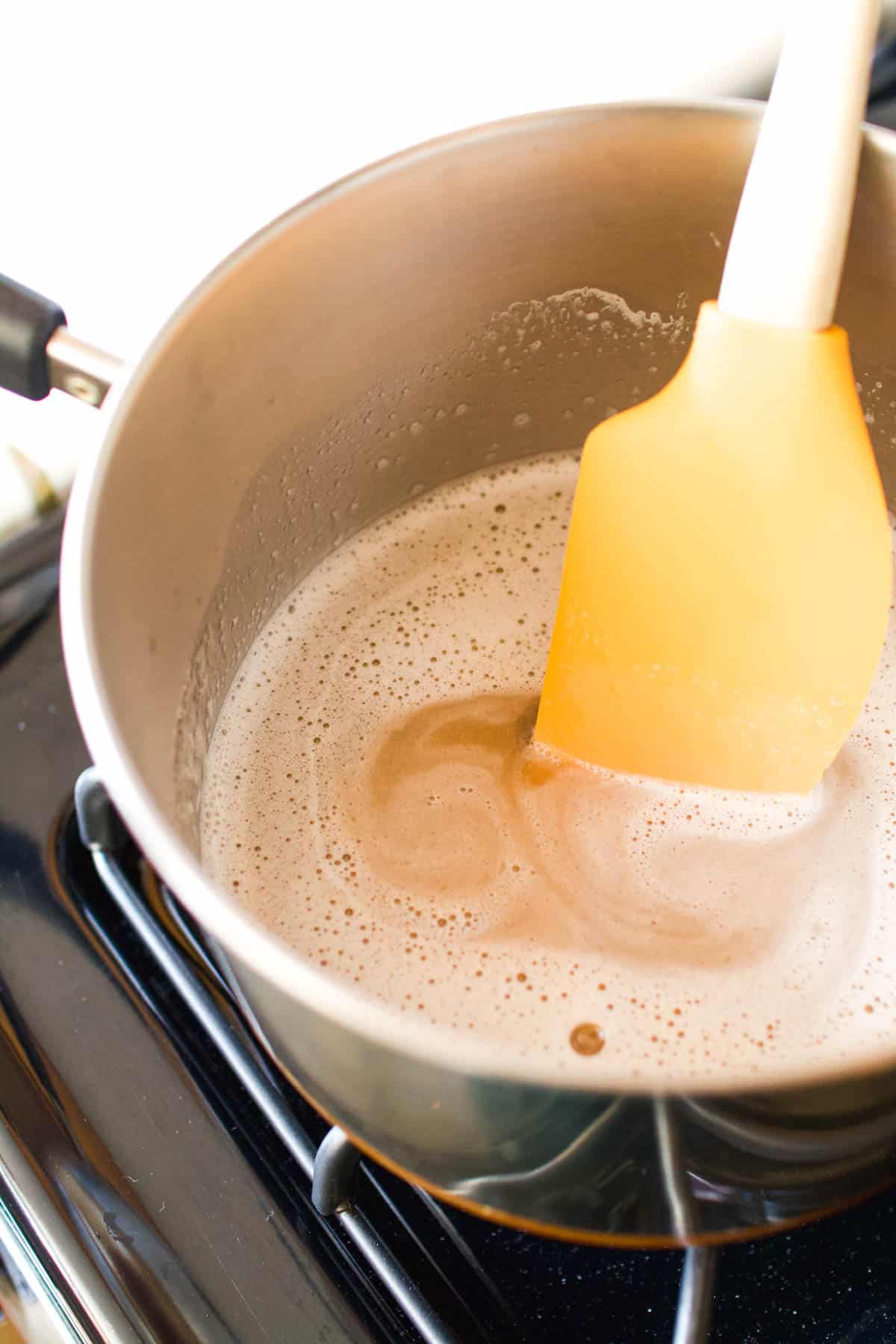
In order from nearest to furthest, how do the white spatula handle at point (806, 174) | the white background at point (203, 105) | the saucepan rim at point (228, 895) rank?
the saucepan rim at point (228, 895)
the white spatula handle at point (806, 174)
the white background at point (203, 105)

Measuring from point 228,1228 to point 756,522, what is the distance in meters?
0.45

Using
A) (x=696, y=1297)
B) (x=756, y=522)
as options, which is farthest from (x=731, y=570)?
(x=696, y=1297)

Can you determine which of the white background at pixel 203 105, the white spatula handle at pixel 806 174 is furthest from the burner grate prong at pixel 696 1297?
the white background at pixel 203 105

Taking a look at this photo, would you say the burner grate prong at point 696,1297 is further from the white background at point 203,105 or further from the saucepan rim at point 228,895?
the white background at point 203,105

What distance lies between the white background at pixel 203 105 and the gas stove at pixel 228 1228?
329 mm

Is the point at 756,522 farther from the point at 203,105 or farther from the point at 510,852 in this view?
the point at 203,105

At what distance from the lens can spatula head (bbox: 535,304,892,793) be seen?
0.62 meters

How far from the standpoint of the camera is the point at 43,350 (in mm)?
568

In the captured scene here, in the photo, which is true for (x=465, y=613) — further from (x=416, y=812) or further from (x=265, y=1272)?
(x=265, y=1272)

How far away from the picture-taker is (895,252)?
68 cm

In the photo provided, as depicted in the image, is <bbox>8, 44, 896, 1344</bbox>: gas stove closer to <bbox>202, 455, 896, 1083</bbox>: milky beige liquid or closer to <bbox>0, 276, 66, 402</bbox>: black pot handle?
<bbox>202, 455, 896, 1083</bbox>: milky beige liquid

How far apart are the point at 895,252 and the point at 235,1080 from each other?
0.59 meters

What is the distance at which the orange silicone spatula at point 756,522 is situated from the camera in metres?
0.57

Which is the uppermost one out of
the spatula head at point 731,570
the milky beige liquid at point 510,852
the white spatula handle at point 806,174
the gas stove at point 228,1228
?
the white spatula handle at point 806,174
